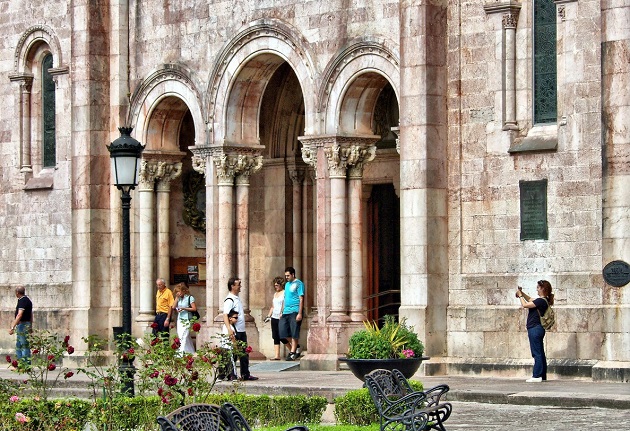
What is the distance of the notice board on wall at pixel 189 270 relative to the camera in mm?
35250

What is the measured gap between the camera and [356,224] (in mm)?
30469

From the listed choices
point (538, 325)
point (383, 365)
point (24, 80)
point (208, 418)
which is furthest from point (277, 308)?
point (208, 418)

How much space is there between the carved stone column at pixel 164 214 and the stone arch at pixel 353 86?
16.3ft

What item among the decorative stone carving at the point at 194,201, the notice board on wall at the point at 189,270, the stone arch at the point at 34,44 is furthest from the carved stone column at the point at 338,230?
the stone arch at the point at 34,44

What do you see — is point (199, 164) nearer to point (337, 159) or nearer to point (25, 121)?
point (337, 159)

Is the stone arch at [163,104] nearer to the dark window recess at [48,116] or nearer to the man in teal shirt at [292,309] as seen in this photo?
the dark window recess at [48,116]

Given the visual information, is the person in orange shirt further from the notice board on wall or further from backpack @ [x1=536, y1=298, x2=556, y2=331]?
backpack @ [x1=536, y1=298, x2=556, y2=331]

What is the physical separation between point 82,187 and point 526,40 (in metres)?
10.6

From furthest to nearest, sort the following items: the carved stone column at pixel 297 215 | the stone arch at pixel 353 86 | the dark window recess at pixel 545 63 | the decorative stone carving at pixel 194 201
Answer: the decorative stone carving at pixel 194 201 < the carved stone column at pixel 297 215 < the stone arch at pixel 353 86 < the dark window recess at pixel 545 63

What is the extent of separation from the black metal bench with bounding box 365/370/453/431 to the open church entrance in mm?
13212

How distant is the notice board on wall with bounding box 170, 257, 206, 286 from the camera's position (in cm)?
3525

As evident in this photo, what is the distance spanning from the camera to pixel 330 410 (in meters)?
24.1

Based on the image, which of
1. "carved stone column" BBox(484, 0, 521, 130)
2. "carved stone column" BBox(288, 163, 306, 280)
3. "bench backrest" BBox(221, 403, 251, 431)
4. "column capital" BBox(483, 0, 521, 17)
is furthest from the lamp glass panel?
"carved stone column" BBox(288, 163, 306, 280)

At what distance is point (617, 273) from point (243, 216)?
9198 mm
